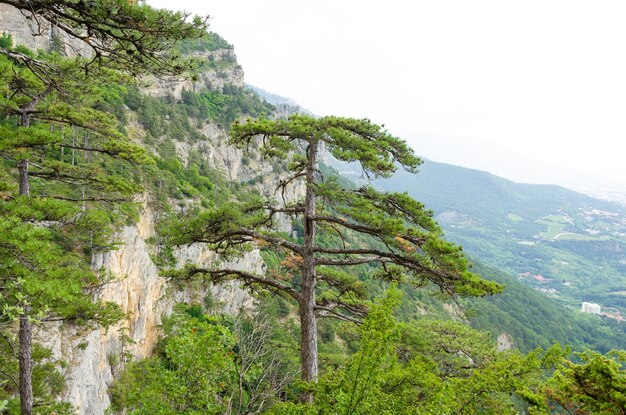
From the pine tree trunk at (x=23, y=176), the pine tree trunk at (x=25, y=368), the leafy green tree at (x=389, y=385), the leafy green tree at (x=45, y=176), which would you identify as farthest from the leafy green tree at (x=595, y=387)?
the pine tree trunk at (x=23, y=176)

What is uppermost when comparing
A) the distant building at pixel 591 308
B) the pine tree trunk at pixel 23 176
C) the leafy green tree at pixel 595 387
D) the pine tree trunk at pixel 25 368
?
the pine tree trunk at pixel 23 176

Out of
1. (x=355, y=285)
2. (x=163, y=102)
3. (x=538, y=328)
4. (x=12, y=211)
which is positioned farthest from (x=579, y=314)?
(x=12, y=211)

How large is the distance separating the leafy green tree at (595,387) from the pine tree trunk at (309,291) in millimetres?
4600

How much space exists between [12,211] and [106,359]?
12667 millimetres

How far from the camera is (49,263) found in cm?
582

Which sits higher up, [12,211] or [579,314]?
[12,211]

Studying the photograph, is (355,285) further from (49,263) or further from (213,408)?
(49,263)

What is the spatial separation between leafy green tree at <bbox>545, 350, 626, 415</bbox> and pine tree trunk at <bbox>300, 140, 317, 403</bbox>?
4.60 meters

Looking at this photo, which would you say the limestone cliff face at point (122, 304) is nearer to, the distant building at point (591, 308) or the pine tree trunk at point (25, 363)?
the pine tree trunk at point (25, 363)

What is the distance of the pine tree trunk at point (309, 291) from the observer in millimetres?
7695

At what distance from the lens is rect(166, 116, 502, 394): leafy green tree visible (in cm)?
682

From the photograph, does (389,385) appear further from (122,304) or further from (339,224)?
(122,304)

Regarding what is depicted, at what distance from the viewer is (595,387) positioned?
3.68 meters

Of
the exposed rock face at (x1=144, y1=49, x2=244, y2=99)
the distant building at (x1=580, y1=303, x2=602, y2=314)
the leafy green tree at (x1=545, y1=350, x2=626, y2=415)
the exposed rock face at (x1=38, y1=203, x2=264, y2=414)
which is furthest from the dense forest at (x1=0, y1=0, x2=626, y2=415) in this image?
the distant building at (x1=580, y1=303, x2=602, y2=314)
